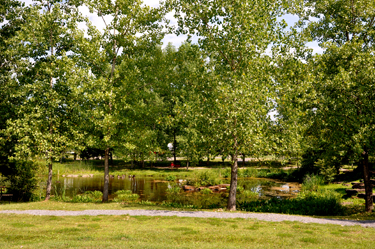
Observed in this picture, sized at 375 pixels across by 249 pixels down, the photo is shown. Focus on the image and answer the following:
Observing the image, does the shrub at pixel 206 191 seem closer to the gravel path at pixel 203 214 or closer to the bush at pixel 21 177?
the gravel path at pixel 203 214

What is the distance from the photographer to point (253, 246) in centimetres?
945

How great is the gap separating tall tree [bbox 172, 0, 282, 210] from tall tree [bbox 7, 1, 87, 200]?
8.32 meters

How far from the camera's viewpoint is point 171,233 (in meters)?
10.9

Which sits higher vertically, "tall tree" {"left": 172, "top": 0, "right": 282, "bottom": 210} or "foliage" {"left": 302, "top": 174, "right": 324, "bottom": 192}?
"tall tree" {"left": 172, "top": 0, "right": 282, "bottom": 210}

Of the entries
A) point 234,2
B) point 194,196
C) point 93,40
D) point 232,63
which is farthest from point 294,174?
point 93,40

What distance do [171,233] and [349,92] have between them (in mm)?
12972

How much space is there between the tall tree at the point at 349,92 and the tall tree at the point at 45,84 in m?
15.4

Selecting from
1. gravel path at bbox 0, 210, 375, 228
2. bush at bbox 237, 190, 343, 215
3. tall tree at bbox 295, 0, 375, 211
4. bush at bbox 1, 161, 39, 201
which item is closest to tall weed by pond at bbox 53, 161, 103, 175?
bush at bbox 1, 161, 39, 201

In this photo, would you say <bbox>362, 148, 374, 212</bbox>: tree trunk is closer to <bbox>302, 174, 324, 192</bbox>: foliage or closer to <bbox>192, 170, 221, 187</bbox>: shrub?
<bbox>302, 174, 324, 192</bbox>: foliage

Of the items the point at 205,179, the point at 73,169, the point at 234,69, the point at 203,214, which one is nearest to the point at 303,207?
the point at 203,214

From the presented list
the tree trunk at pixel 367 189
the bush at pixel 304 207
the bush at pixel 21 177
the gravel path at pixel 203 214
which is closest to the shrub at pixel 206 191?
the bush at pixel 304 207

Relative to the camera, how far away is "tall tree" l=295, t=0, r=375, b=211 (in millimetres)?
15977

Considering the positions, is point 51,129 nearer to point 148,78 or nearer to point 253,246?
point 148,78

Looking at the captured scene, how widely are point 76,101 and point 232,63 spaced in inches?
438
